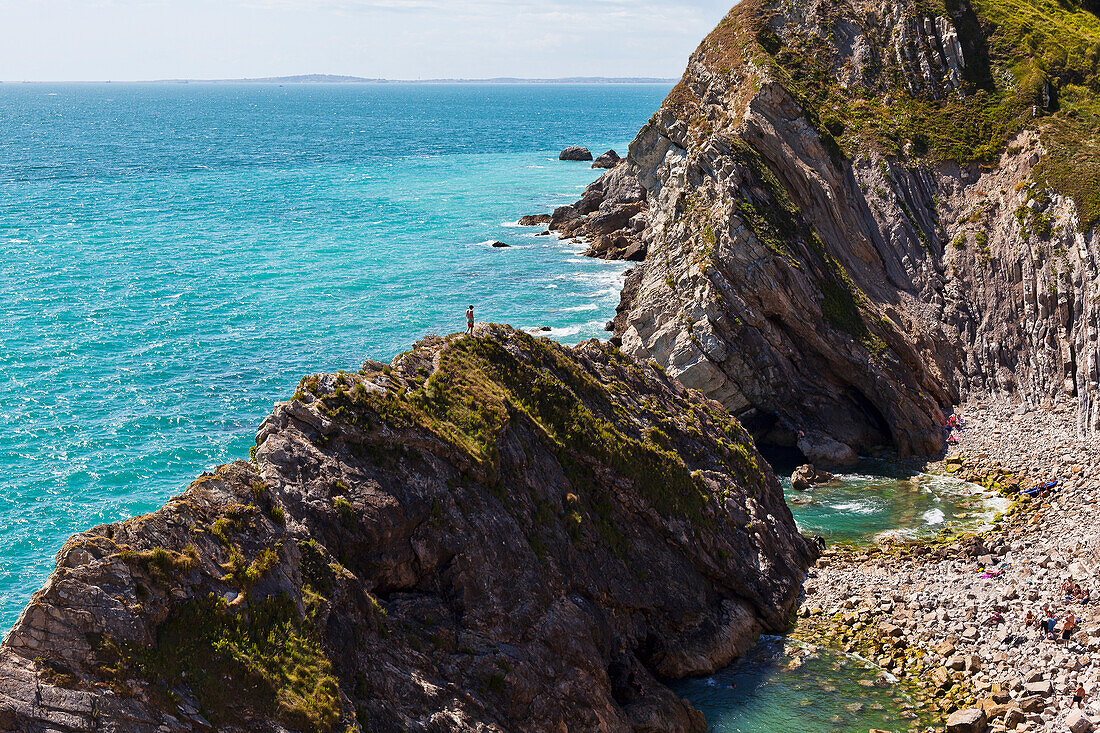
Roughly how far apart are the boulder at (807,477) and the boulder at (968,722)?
22644 mm

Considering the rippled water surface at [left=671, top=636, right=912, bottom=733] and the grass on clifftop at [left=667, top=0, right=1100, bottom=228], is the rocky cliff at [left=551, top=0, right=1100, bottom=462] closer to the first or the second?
the grass on clifftop at [left=667, top=0, right=1100, bottom=228]

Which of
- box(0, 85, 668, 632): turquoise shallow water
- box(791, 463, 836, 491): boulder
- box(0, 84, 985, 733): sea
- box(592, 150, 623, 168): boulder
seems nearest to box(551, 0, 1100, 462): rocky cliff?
box(791, 463, 836, 491): boulder

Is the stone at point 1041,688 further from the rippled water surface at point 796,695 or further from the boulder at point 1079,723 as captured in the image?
the rippled water surface at point 796,695

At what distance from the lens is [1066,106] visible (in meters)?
79.9

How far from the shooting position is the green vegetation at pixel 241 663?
22.1 metres

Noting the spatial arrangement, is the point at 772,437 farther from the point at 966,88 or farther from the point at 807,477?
the point at 966,88

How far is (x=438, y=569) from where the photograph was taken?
102 feet

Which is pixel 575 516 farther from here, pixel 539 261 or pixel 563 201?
pixel 563 201

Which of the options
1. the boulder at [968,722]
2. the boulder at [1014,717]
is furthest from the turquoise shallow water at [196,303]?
the boulder at [1014,717]

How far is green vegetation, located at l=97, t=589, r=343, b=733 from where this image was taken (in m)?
22.1

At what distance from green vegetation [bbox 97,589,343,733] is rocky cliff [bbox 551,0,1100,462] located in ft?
133

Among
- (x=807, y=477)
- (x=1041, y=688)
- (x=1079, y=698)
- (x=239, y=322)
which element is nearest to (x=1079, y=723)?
(x=1079, y=698)

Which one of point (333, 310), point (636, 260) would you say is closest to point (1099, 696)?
point (333, 310)

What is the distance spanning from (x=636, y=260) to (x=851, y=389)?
4830cm
